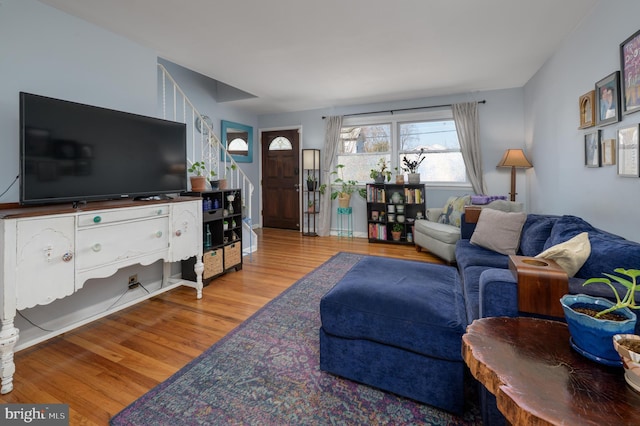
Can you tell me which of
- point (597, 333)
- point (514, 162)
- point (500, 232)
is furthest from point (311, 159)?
point (597, 333)

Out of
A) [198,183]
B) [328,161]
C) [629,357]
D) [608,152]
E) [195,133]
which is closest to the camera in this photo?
[629,357]

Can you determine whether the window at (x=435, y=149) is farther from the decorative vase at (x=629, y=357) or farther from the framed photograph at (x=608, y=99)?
the decorative vase at (x=629, y=357)

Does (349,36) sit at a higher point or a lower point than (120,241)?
higher

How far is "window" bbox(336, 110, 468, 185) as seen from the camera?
4945mm

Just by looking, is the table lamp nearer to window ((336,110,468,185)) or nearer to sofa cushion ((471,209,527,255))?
window ((336,110,468,185))

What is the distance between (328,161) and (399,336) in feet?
14.8

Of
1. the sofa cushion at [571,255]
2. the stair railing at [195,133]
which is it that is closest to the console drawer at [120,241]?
the stair railing at [195,133]

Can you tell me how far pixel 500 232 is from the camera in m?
2.73

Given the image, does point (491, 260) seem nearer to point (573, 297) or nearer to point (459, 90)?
point (573, 297)

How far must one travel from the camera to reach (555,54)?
323 centimetres

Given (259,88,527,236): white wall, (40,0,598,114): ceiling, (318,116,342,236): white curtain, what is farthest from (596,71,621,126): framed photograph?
(318,116,342,236): white curtain

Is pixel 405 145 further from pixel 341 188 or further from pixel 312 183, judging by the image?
pixel 312 183

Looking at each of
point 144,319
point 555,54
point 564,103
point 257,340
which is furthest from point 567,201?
point 144,319

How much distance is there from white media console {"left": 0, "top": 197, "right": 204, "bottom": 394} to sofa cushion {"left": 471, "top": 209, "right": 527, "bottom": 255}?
280 cm
